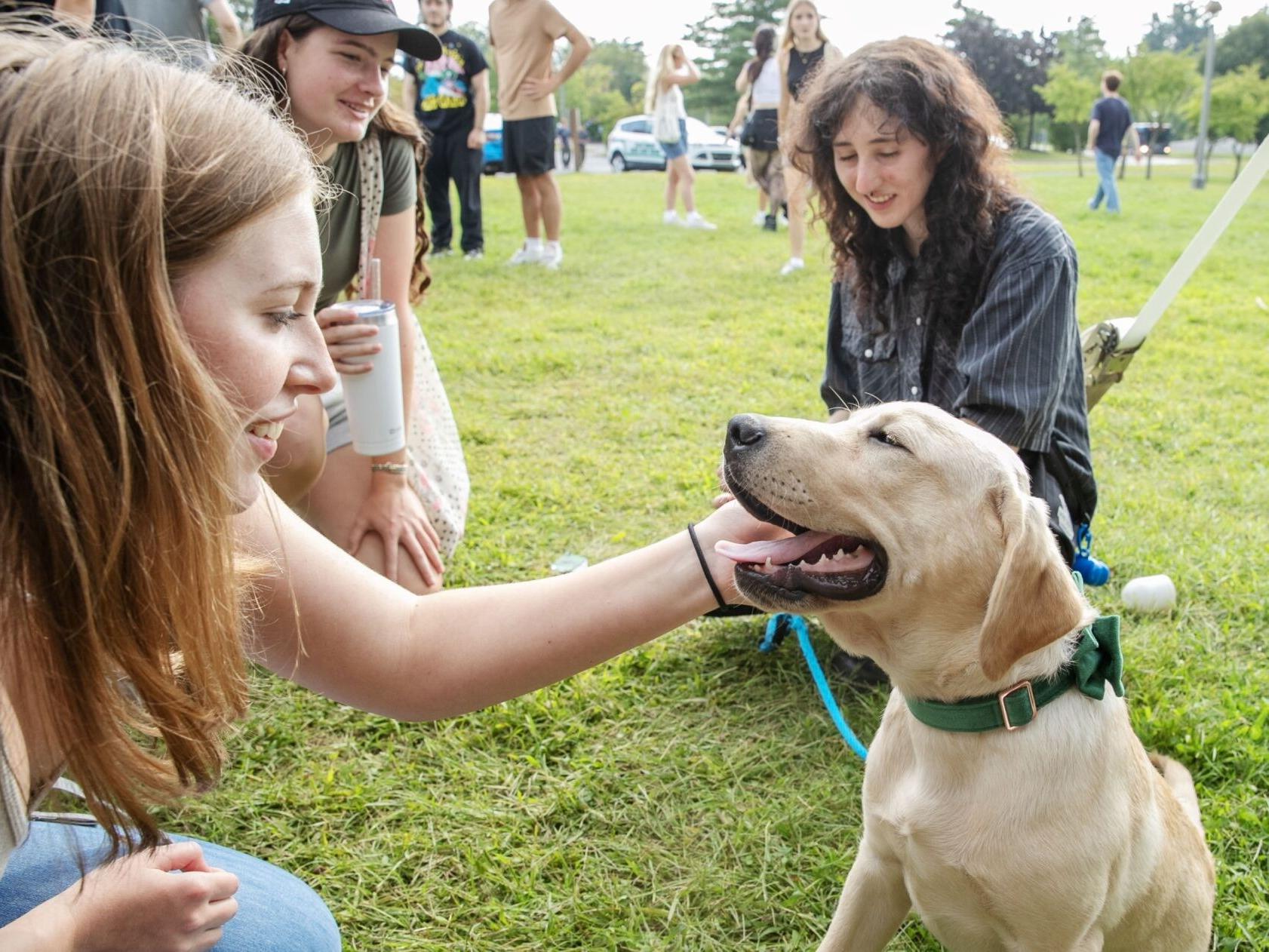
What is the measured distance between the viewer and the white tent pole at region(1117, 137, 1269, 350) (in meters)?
2.67

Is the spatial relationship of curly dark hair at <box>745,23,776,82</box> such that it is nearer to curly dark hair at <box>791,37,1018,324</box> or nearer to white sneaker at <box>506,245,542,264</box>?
white sneaker at <box>506,245,542,264</box>

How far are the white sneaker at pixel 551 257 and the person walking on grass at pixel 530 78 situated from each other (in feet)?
1.94

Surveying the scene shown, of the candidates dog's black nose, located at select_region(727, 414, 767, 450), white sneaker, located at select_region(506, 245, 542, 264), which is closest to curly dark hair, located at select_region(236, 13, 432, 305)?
dog's black nose, located at select_region(727, 414, 767, 450)

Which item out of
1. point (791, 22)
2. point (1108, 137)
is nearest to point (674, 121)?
point (791, 22)

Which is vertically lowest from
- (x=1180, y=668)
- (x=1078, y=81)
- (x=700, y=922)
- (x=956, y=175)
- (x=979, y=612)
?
(x=700, y=922)

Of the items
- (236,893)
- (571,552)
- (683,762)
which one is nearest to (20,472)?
(236,893)

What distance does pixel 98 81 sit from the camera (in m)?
1.26

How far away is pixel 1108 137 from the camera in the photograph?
16812 mm

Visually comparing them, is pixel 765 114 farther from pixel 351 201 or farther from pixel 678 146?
pixel 351 201

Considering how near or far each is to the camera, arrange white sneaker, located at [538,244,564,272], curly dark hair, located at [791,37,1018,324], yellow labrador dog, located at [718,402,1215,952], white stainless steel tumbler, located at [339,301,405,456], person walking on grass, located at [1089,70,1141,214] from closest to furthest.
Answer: yellow labrador dog, located at [718,402,1215,952], curly dark hair, located at [791,37,1018,324], white stainless steel tumbler, located at [339,301,405,456], white sneaker, located at [538,244,564,272], person walking on grass, located at [1089,70,1141,214]

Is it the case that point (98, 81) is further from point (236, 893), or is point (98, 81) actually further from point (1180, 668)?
point (1180, 668)

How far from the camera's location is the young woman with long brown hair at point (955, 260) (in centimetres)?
288

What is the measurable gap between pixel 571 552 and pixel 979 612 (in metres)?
2.42

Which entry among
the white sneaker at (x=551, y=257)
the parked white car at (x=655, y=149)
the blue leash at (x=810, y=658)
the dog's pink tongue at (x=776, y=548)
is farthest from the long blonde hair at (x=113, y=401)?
the parked white car at (x=655, y=149)
